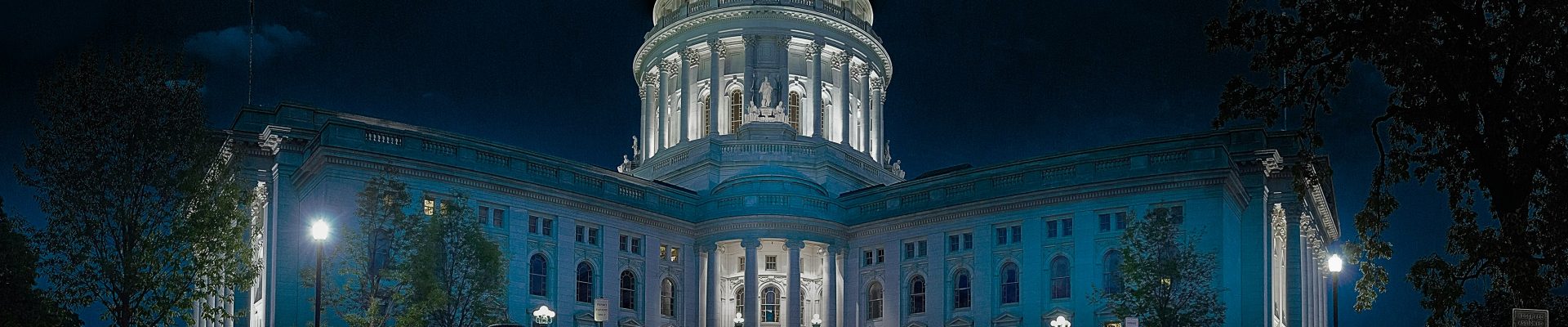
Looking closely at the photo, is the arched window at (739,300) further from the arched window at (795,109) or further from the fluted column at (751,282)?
the arched window at (795,109)

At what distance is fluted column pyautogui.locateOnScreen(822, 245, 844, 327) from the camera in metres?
76.5

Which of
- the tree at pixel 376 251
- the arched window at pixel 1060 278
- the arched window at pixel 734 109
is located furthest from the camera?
the arched window at pixel 734 109

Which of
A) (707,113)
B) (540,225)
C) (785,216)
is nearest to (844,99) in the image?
(707,113)

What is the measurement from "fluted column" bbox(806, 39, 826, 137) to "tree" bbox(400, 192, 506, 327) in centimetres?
4010

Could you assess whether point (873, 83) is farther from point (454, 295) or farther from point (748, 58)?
point (454, 295)

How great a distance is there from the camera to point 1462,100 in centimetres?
1862

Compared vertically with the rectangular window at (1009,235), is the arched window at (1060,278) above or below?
below

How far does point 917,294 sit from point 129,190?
42564 millimetres

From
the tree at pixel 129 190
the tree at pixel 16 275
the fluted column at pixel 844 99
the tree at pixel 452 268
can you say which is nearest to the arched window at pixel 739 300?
the fluted column at pixel 844 99

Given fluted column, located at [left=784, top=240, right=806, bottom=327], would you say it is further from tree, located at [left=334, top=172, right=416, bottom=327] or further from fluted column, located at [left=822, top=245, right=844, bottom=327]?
tree, located at [left=334, top=172, right=416, bottom=327]

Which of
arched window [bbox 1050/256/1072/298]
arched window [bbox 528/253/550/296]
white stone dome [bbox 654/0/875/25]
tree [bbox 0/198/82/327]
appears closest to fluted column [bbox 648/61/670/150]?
white stone dome [bbox 654/0/875/25]

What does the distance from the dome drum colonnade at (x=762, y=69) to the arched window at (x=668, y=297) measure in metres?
14.9

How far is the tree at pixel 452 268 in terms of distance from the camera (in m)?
48.5

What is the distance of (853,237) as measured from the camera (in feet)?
258
